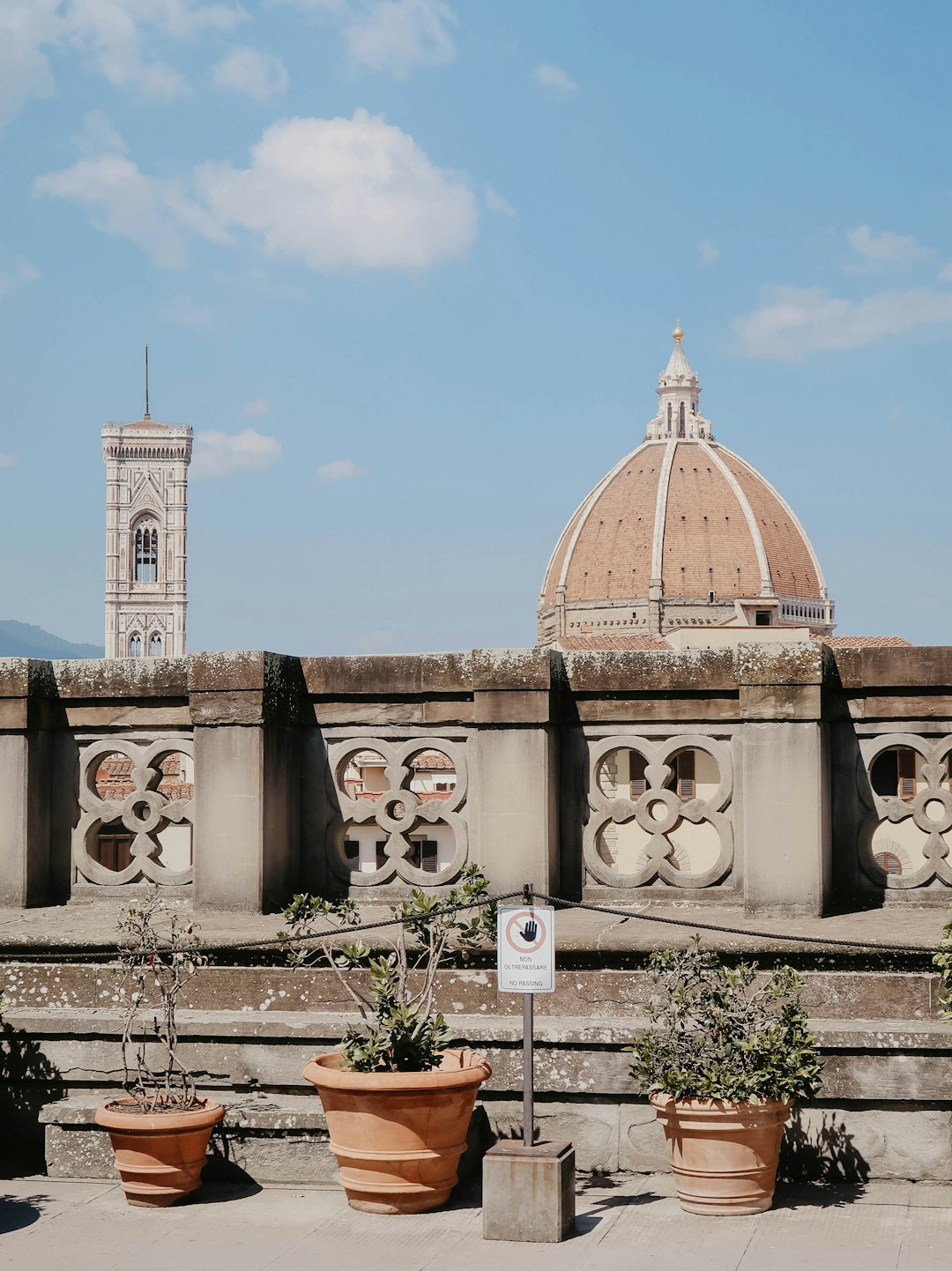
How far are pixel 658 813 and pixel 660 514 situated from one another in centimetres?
15979

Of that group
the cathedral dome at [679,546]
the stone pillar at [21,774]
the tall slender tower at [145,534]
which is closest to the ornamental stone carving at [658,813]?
the stone pillar at [21,774]

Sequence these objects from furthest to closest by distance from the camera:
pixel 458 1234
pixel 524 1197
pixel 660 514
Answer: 1. pixel 660 514
2. pixel 458 1234
3. pixel 524 1197

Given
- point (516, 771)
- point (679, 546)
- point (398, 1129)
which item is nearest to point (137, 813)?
point (516, 771)

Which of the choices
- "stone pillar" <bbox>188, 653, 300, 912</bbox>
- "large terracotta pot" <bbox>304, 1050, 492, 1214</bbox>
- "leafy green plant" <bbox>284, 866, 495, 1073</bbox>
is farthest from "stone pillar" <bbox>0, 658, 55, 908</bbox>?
"large terracotta pot" <bbox>304, 1050, 492, 1214</bbox>

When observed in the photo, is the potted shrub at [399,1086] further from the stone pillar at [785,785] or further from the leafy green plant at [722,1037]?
the stone pillar at [785,785]

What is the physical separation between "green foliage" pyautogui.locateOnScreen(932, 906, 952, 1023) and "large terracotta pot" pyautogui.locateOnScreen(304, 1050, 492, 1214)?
5.78ft

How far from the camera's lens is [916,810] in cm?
772

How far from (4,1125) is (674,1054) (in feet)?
9.80

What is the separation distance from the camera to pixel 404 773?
801cm

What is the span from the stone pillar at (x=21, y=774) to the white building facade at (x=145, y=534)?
16925 cm

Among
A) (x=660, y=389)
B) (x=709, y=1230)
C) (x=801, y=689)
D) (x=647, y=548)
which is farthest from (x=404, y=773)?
(x=660, y=389)

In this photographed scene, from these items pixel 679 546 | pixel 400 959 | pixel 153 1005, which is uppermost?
pixel 679 546

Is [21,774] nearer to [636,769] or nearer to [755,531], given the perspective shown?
[636,769]

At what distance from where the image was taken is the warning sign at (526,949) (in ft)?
21.0
